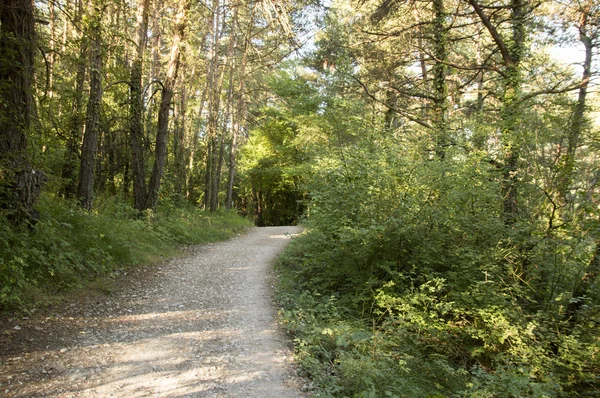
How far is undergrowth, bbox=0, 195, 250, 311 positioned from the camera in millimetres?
4766

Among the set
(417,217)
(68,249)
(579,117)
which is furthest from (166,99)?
(579,117)

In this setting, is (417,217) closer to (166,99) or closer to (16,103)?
(16,103)

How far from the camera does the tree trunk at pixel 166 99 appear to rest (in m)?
10.8

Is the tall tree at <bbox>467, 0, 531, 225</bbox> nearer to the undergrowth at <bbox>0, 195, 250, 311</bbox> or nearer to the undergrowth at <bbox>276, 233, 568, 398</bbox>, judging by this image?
the undergrowth at <bbox>276, 233, 568, 398</bbox>

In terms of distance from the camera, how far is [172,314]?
18.2ft

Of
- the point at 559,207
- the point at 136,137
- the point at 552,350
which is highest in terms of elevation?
the point at 136,137

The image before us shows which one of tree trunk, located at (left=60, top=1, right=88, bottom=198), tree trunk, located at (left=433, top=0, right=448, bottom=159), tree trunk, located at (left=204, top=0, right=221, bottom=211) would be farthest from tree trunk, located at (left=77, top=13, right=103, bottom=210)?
→ tree trunk, located at (left=204, top=0, right=221, bottom=211)

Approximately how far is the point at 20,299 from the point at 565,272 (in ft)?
26.7

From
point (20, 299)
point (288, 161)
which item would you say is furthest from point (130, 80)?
point (288, 161)

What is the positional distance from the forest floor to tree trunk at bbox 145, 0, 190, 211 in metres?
5.10

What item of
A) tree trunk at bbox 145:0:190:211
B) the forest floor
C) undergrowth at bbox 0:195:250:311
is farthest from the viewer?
tree trunk at bbox 145:0:190:211

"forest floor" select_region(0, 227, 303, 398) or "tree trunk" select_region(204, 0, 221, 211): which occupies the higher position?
"tree trunk" select_region(204, 0, 221, 211)

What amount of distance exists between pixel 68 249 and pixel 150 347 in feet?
9.27

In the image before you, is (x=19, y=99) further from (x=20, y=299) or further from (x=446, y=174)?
(x=446, y=174)
